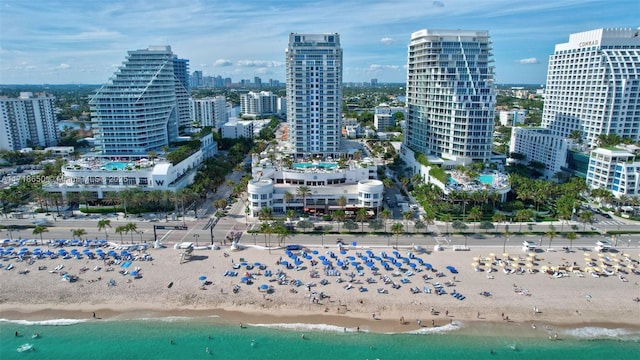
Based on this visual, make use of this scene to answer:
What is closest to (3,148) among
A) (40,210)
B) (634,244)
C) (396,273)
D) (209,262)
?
(40,210)

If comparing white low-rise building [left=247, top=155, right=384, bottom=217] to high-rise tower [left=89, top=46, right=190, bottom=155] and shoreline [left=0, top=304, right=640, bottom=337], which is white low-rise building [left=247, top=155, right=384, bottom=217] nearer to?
shoreline [left=0, top=304, right=640, bottom=337]

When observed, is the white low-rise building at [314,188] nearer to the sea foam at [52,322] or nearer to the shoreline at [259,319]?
the shoreline at [259,319]

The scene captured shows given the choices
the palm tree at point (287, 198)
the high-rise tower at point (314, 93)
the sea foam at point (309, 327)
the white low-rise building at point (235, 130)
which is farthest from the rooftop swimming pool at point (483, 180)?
the white low-rise building at point (235, 130)

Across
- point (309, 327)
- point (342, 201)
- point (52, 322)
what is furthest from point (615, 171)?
point (52, 322)

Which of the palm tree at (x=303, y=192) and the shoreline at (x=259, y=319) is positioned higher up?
the palm tree at (x=303, y=192)

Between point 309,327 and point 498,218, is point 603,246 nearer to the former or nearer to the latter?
point 498,218

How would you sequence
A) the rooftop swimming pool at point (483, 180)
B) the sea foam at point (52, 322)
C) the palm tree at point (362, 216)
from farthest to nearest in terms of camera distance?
the rooftop swimming pool at point (483, 180) → the palm tree at point (362, 216) → the sea foam at point (52, 322)

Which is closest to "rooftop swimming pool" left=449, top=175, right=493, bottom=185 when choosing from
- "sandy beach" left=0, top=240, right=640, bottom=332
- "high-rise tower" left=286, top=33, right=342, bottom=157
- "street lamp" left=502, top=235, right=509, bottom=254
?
"street lamp" left=502, top=235, right=509, bottom=254
